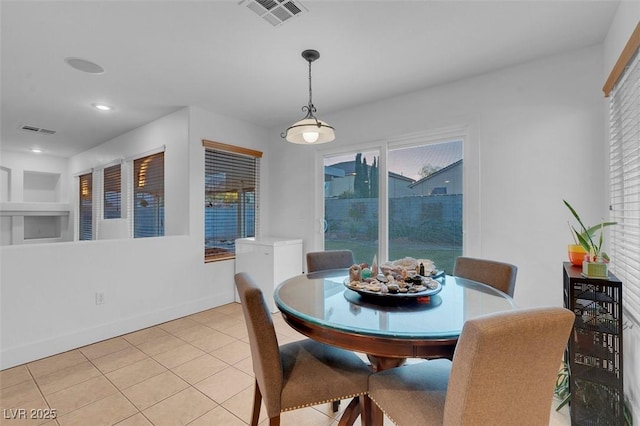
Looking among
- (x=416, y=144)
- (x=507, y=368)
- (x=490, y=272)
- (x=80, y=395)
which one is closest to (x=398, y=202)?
(x=416, y=144)

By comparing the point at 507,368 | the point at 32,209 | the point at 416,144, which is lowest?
the point at 507,368

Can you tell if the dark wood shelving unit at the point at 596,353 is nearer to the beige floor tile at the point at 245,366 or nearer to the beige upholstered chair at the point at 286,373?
Result: the beige upholstered chair at the point at 286,373

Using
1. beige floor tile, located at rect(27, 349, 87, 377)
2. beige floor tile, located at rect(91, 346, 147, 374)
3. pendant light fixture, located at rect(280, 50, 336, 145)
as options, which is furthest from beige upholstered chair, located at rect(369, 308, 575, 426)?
beige floor tile, located at rect(27, 349, 87, 377)

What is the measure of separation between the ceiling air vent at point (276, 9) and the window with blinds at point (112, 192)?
4.17 m

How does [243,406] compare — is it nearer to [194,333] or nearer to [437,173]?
[194,333]

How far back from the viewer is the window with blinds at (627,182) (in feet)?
5.51

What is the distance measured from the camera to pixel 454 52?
243cm

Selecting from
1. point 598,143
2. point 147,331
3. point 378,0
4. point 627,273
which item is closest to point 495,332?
point 627,273

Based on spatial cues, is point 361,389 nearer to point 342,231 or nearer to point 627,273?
point 627,273

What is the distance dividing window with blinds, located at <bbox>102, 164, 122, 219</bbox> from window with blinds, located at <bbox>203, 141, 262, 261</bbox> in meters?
2.07

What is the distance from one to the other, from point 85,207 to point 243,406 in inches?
243

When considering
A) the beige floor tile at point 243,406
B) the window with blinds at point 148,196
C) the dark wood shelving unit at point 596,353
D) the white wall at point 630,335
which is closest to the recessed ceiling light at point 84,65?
the window with blinds at point 148,196

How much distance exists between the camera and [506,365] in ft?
3.11

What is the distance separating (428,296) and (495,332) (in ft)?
2.31
